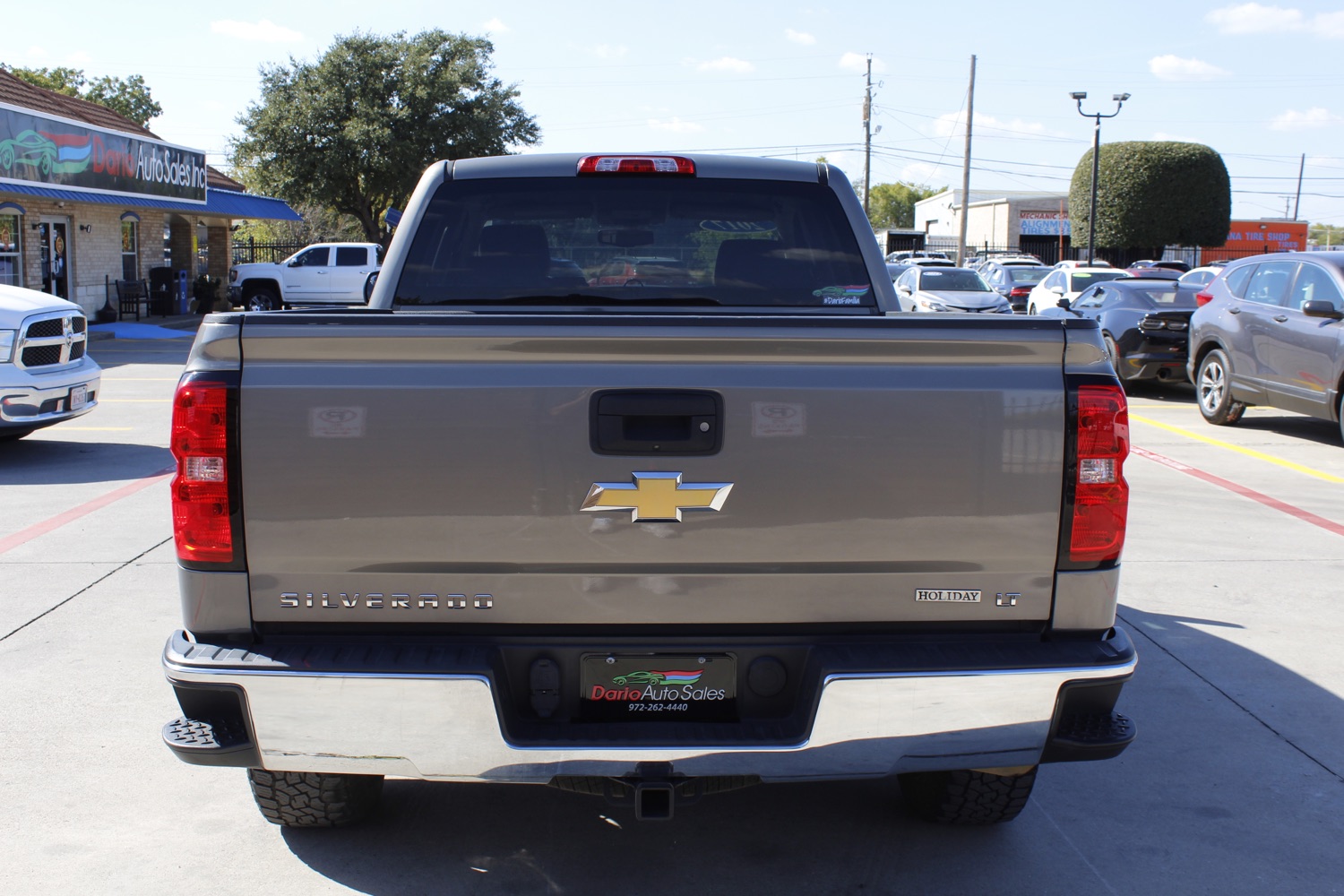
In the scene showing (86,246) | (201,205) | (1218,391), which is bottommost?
(1218,391)

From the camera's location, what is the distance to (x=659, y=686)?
3.00m

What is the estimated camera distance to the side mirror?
10773 millimetres

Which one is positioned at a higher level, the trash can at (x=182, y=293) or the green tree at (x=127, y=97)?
the green tree at (x=127, y=97)

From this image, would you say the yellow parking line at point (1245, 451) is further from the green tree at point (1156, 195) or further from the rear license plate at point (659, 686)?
the green tree at point (1156, 195)

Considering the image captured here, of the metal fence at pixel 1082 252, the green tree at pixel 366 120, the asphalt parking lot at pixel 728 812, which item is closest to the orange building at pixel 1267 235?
the metal fence at pixel 1082 252

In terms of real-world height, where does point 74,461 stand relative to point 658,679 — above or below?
below

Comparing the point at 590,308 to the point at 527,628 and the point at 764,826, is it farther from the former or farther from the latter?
the point at 764,826

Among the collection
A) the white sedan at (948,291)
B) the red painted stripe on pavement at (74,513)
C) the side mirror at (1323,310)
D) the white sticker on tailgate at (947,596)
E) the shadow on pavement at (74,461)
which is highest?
the white sedan at (948,291)

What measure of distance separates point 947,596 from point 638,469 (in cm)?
82

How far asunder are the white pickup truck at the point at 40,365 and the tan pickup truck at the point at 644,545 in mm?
8115

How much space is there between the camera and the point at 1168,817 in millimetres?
3998

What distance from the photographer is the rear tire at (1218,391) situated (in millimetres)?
12938

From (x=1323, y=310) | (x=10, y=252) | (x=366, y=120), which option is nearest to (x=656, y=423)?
(x=1323, y=310)

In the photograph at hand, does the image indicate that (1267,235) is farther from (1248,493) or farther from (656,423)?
(656,423)
